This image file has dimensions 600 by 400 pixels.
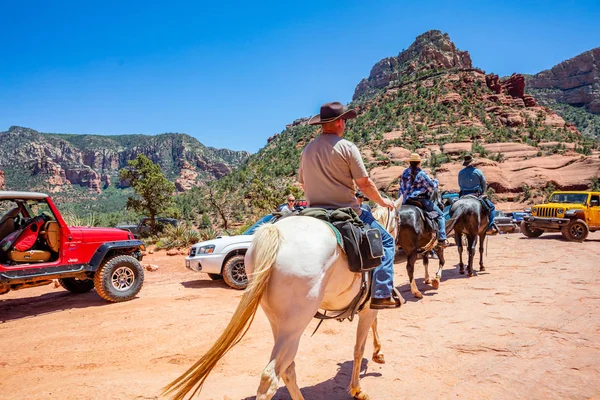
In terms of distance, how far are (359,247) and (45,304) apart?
7.78 m

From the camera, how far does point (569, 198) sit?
1673cm


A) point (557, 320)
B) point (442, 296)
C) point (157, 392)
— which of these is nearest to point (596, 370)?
point (557, 320)

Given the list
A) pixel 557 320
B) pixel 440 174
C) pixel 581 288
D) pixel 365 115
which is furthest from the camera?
pixel 365 115

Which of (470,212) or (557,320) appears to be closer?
(557,320)

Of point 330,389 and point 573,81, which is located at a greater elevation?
point 573,81

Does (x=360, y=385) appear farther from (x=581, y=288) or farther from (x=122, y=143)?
(x=122, y=143)

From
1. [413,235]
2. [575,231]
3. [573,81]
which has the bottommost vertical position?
[575,231]

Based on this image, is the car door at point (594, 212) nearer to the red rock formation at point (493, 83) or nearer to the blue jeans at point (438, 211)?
the blue jeans at point (438, 211)

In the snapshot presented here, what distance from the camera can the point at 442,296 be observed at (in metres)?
7.34

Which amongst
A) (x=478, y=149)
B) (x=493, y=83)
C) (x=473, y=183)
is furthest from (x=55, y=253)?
(x=493, y=83)

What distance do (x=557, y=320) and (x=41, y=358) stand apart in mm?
7396

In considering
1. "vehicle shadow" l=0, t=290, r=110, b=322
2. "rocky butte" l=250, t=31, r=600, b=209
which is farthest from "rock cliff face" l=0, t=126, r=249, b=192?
"vehicle shadow" l=0, t=290, r=110, b=322

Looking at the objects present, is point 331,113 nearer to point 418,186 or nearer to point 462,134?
point 418,186

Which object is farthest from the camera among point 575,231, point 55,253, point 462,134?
point 462,134
